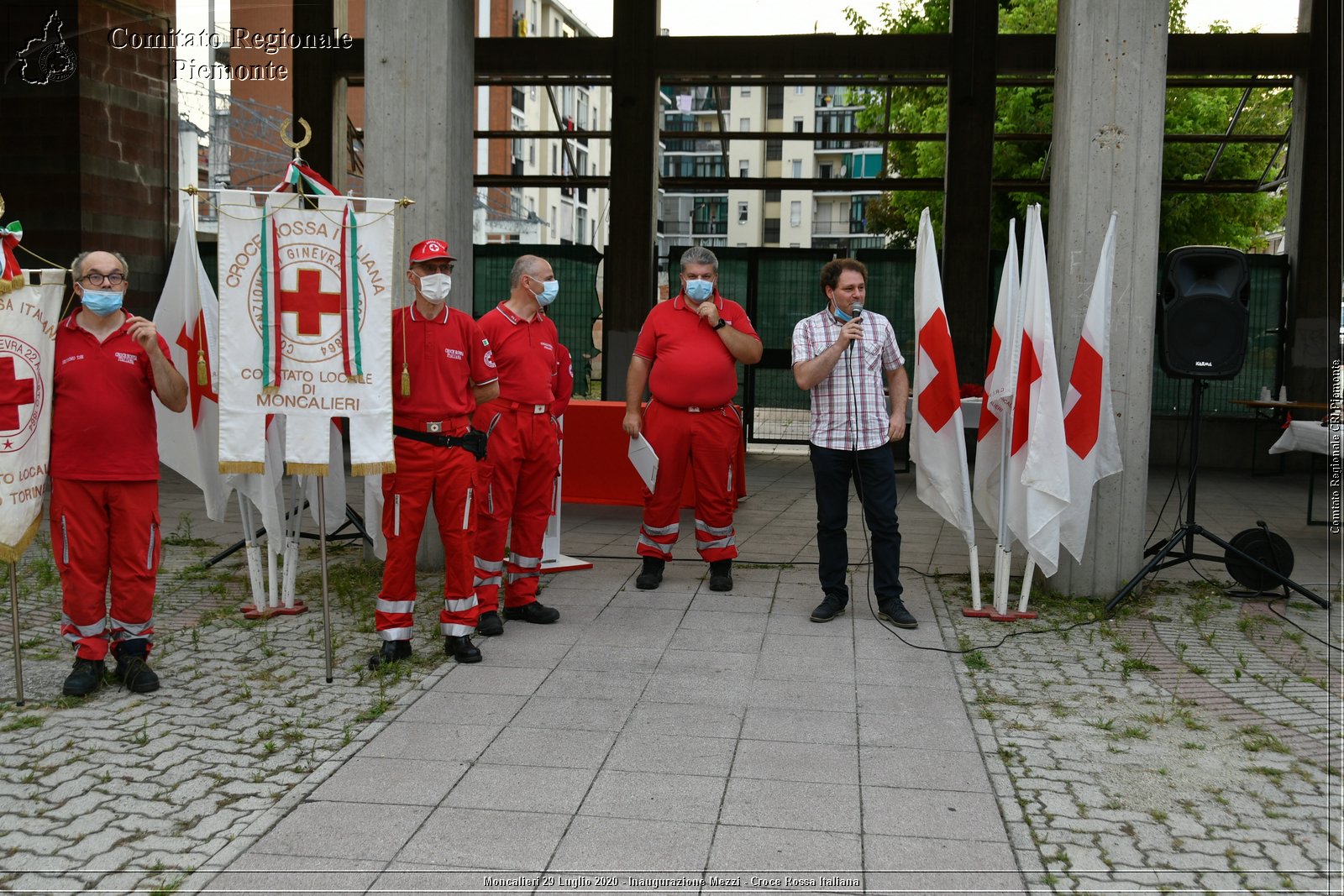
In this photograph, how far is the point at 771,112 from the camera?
75.2 metres

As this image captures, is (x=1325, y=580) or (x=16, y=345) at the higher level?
(x=16, y=345)

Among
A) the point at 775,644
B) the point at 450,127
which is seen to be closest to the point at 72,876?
the point at 775,644

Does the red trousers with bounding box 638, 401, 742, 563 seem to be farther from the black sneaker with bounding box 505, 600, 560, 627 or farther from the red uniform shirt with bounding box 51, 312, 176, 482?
the red uniform shirt with bounding box 51, 312, 176, 482

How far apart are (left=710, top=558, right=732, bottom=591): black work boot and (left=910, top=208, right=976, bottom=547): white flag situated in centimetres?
134

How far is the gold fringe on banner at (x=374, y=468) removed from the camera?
552cm

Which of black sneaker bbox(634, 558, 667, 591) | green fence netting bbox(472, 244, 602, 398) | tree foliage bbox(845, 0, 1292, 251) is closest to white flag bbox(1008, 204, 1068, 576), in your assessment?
black sneaker bbox(634, 558, 667, 591)

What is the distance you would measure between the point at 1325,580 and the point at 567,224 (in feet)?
167

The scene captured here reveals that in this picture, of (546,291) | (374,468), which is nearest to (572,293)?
(546,291)

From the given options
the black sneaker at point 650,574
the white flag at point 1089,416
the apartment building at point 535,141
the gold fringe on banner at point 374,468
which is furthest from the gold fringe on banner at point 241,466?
the apartment building at point 535,141

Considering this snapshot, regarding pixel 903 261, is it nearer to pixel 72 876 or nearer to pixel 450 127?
pixel 450 127

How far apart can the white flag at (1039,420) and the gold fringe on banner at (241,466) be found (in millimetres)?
4062

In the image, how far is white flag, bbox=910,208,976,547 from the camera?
697cm

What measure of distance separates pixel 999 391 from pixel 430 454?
335cm

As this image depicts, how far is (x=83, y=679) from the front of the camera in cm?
538
